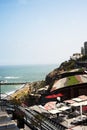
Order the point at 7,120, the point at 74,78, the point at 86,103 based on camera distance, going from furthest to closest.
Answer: the point at 74,78
the point at 86,103
the point at 7,120

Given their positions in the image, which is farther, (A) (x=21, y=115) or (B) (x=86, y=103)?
(B) (x=86, y=103)

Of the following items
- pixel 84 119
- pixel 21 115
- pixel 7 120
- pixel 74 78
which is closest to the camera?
pixel 7 120

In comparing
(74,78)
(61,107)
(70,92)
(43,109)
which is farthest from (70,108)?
(74,78)

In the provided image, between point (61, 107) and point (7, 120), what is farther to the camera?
point (61, 107)

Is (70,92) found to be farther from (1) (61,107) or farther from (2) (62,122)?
(2) (62,122)

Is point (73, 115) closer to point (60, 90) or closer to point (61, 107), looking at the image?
point (61, 107)

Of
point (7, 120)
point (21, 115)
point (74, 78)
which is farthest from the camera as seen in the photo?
point (74, 78)

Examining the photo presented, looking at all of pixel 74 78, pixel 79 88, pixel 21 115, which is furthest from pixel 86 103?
pixel 74 78

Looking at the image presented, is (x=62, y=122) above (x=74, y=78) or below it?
below

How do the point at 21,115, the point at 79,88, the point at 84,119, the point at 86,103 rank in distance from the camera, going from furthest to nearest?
the point at 79,88, the point at 86,103, the point at 21,115, the point at 84,119
